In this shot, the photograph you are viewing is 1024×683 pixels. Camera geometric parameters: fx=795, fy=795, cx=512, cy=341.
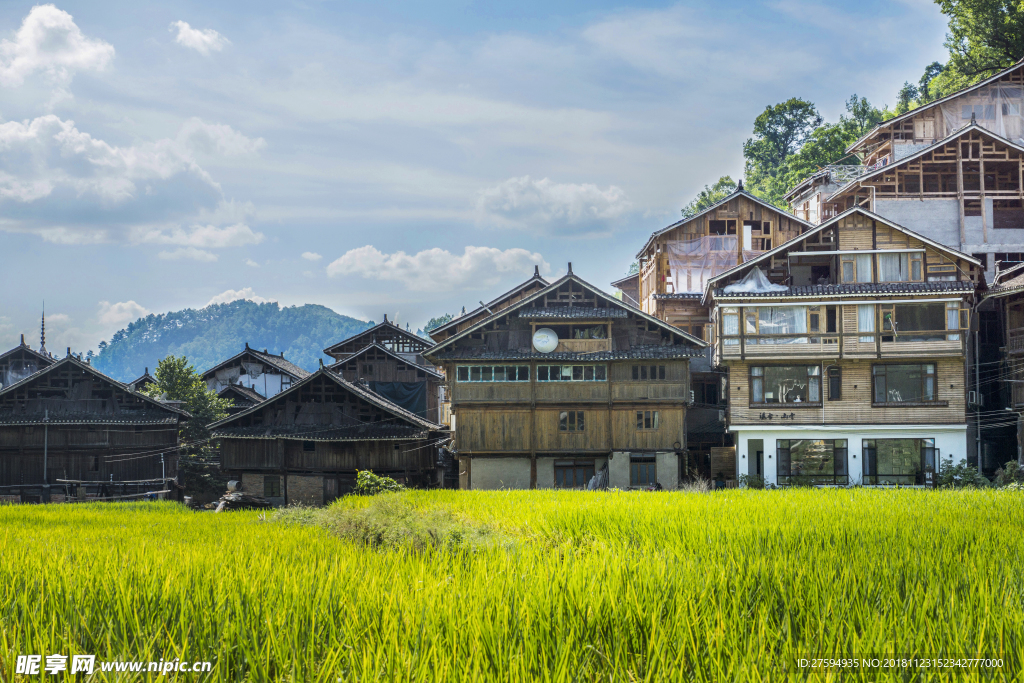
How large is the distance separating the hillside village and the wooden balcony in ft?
0.23

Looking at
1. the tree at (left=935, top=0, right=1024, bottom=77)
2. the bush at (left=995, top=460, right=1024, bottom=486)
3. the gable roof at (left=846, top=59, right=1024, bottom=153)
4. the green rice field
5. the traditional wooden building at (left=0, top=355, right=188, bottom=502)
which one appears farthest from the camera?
the tree at (left=935, top=0, right=1024, bottom=77)

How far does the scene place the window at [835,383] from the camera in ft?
97.4

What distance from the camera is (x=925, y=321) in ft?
95.4

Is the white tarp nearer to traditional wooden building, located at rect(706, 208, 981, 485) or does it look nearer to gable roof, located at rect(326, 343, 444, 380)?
traditional wooden building, located at rect(706, 208, 981, 485)

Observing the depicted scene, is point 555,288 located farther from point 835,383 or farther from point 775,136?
point 775,136

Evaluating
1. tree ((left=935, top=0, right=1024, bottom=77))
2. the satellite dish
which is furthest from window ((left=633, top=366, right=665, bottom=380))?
tree ((left=935, top=0, right=1024, bottom=77))

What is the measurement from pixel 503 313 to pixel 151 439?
17.6 metres

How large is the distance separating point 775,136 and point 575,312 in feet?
128

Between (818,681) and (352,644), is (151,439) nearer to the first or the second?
(352,644)

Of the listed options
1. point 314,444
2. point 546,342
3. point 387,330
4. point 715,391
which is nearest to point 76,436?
point 314,444

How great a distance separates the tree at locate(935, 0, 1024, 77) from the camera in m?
42.2

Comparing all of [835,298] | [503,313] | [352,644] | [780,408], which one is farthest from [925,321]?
[352,644]

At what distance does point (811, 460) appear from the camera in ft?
97.7

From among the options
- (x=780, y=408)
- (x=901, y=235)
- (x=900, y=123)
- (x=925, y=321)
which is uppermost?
(x=900, y=123)
